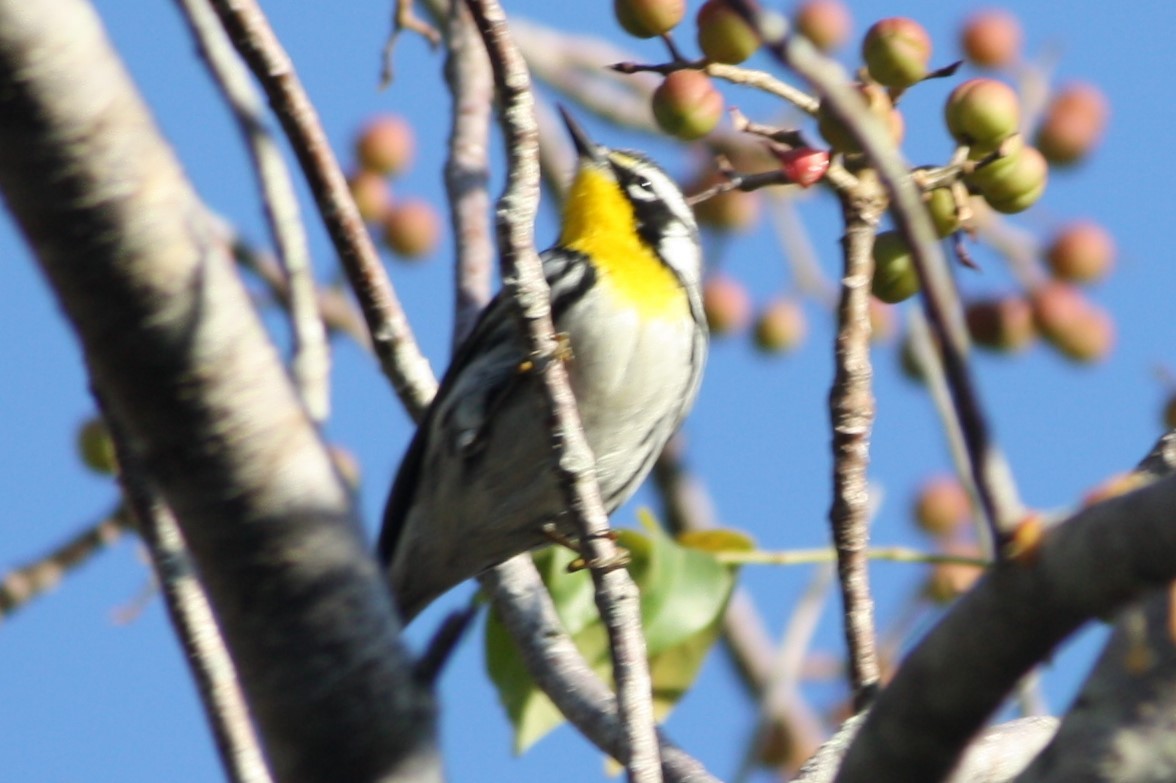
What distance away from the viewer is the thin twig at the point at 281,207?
401 cm

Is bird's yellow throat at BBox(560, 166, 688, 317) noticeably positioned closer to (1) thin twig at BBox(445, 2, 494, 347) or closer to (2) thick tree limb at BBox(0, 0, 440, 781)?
(1) thin twig at BBox(445, 2, 494, 347)

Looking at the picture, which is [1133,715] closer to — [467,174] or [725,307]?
[467,174]

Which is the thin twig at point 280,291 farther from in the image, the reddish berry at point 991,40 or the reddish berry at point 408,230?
the reddish berry at point 991,40

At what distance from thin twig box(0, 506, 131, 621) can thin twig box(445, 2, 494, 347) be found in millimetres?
990

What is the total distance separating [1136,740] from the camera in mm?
1660

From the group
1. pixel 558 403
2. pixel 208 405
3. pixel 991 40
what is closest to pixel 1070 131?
pixel 991 40

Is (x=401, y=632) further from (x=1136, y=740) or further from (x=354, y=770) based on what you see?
(x=1136, y=740)

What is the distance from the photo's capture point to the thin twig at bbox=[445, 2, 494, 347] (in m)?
4.32

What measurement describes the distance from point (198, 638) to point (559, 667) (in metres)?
0.98

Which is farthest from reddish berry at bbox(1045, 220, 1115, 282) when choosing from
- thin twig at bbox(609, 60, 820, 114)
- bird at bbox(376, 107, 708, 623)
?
thin twig at bbox(609, 60, 820, 114)

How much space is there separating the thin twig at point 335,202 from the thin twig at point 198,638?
746mm

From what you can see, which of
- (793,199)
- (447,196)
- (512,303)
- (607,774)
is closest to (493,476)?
(447,196)

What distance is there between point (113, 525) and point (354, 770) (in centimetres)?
247

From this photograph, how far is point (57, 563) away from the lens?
4.07m
